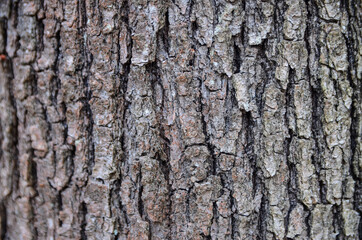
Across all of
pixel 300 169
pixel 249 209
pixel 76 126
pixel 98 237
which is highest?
pixel 76 126

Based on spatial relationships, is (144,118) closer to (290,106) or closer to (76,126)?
(76,126)

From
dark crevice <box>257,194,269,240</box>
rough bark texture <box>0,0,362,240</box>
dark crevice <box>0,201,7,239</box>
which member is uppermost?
rough bark texture <box>0,0,362,240</box>

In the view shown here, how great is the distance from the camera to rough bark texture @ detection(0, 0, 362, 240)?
40.8 inches

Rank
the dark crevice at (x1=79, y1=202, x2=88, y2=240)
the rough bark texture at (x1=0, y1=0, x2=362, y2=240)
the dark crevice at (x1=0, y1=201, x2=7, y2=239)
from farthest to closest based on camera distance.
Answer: the dark crevice at (x1=0, y1=201, x2=7, y2=239)
the dark crevice at (x1=79, y1=202, x2=88, y2=240)
the rough bark texture at (x1=0, y1=0, x2=362, y2=240)

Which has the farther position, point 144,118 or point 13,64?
point 13,64

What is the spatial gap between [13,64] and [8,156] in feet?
1.23

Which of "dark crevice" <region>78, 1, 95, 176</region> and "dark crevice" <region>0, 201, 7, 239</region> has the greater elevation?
"dark crevice" <region>78, 1, 95, 176</region>

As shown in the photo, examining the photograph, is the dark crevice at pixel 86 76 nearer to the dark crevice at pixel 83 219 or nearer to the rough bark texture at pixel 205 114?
the rough bark texture at pixel 205 114

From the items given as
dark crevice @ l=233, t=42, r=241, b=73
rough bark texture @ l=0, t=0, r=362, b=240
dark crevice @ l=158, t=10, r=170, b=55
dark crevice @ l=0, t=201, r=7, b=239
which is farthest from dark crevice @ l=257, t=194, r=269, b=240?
dark crevice @ l=0, t=201, r=7, b=239

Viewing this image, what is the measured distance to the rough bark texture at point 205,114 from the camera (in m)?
1.04

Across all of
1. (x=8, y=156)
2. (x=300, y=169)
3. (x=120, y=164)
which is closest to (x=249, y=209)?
(x=300, y=169)

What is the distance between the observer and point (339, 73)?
1074mm

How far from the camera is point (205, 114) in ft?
3.45

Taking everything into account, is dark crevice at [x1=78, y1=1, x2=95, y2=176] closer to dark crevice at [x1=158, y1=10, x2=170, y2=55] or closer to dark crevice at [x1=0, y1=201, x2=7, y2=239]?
dark crevice at [x1=158, y1=10, x2=170, y2=55]
